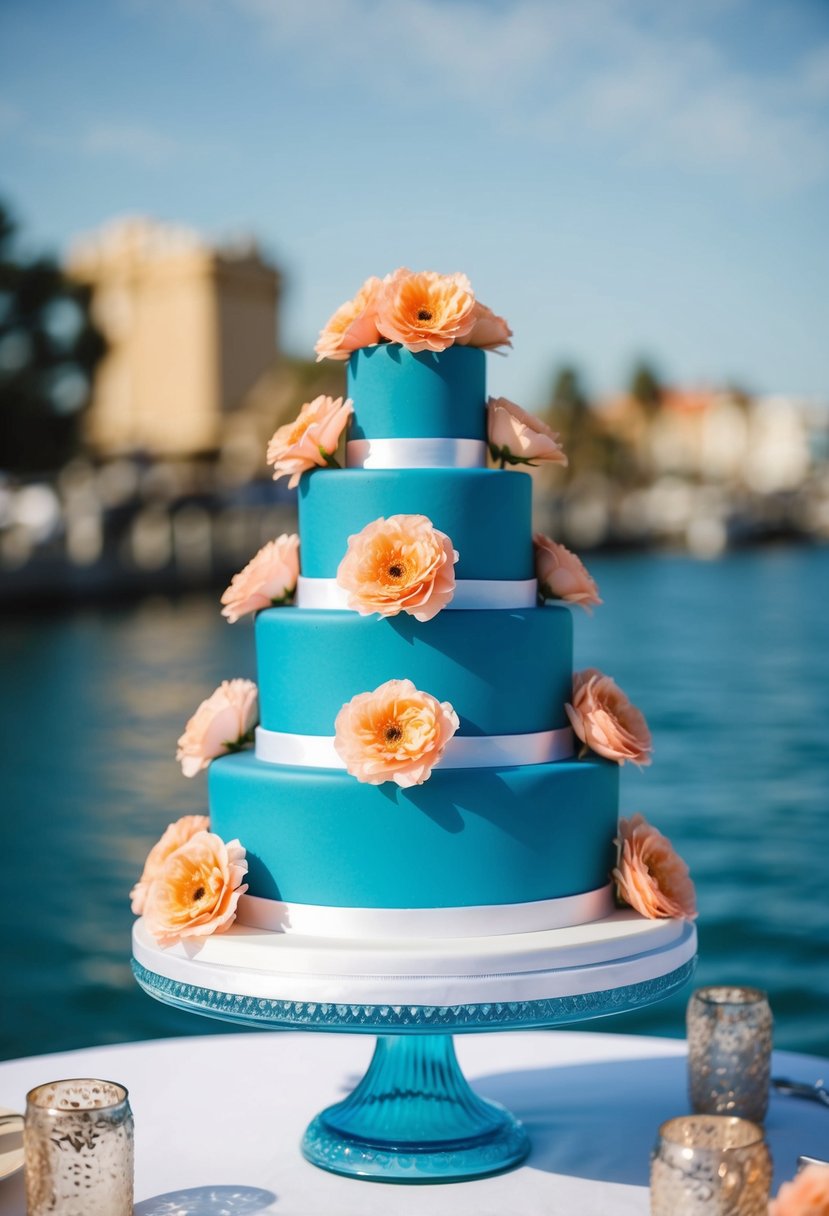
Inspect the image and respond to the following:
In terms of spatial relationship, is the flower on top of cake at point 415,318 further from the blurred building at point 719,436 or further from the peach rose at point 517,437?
the blurred building at point 719,436

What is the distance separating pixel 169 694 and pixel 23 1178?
1952cm

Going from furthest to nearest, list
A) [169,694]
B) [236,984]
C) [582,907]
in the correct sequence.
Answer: [169,694] → [582,907] → [236,984]

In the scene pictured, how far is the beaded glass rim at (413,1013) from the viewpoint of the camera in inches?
107

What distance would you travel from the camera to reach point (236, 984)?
2811mm

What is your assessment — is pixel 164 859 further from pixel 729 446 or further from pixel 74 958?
pixel 729 446

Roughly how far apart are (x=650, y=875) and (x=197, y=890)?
0.84 meters

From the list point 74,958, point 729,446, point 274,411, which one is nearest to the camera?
point 74,958

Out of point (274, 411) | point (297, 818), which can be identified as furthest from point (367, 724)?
point (274, 411)

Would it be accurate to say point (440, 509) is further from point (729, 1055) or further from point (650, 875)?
point (729, 1055)

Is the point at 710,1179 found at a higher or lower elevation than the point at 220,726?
lower

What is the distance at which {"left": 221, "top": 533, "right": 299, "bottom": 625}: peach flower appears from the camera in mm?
3184

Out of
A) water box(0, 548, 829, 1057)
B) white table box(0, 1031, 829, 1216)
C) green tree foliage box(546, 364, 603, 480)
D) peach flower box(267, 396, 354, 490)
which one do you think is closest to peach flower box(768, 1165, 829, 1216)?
white table box(0, 1031, 829, 1216)

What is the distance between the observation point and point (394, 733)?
9.41 ft

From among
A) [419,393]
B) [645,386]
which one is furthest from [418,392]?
[645,386]
